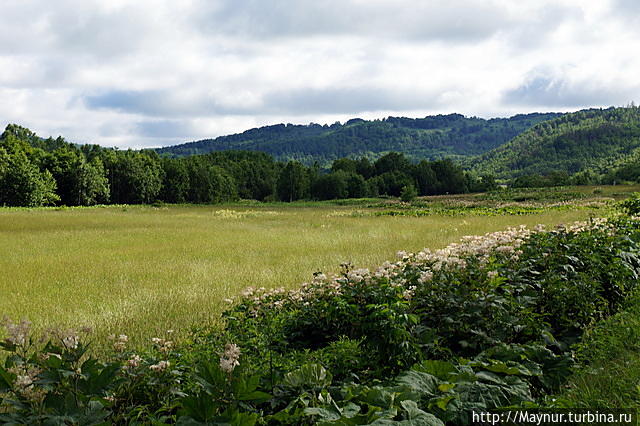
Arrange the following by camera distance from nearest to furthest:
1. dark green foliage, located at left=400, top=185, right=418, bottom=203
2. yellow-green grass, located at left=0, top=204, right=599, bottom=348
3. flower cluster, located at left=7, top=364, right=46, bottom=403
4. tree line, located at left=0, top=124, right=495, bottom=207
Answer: flower cluster, located at left=7, top=364, right=46, bottom=403, yellow-green grass, located at left=0, top=204, right=599, bottom=348, dark green foliage, located at left=400, top=185, right=418, bottom=203, tree line, located at left=0, top=124, right=495, bottom=207

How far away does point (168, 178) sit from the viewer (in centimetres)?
9019

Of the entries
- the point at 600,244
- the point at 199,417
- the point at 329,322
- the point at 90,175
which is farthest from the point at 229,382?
the point at 90,175

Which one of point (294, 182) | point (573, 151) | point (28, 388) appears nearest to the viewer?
point (28, 388)

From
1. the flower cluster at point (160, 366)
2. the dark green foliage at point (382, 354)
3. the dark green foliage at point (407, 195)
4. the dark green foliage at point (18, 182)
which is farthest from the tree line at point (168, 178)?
the flower cluster at point (160, 366)

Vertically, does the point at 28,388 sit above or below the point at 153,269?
above

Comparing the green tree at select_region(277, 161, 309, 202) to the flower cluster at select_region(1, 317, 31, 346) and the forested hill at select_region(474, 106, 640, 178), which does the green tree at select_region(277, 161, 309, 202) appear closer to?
the forested hill at select_region(474, 106, 640, 178)

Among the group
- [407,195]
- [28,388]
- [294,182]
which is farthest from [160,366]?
[294,182]

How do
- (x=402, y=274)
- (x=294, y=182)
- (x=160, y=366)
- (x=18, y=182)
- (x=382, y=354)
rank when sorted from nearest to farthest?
(x=160, y=366), (x=382, y=354), (x=402, y=274), (x=18, y=182), (x=294, y=182)

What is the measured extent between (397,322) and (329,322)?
166cm

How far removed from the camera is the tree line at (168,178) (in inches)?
2511

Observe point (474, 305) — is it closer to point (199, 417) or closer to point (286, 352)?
point (286, 352)

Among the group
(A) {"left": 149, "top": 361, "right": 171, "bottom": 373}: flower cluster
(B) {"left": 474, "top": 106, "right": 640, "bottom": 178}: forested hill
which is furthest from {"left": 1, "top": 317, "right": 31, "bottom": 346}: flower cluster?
(B) {"left": 474, "top": 106, "right": 640, "bottom": 178}: forested hill

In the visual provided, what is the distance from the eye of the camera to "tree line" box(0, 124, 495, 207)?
6378 cm

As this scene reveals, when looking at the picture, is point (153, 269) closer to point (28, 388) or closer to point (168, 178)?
point (28, 388)
